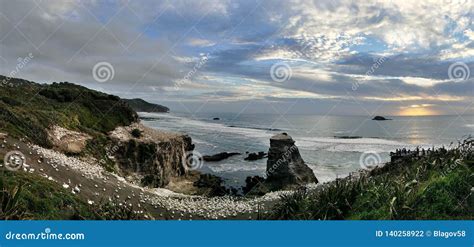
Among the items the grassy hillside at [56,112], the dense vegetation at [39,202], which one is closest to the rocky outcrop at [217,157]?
the grassy hillside at [56,112]

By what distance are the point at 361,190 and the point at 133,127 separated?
31.2m

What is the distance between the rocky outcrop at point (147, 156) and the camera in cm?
3322

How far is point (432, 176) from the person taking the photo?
13.2 m

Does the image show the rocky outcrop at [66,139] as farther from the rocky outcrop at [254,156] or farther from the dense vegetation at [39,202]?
the rocky outcrop at [254,156]

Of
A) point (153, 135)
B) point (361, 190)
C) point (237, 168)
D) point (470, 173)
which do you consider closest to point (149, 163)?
point (153, 135)

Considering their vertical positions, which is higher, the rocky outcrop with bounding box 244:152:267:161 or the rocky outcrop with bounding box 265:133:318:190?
the rocky outcrop with bounding box 244:152:267:161

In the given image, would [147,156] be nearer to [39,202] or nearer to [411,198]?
[39,202]

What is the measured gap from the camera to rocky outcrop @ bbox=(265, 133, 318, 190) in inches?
1373

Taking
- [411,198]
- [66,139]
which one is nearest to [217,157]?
Result: [66,139]

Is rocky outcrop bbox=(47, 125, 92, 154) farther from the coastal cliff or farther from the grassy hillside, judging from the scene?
the grassy hillside

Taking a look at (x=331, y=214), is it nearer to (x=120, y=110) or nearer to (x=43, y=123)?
(x=43, y=123)

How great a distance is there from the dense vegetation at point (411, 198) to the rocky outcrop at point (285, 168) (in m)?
19.7

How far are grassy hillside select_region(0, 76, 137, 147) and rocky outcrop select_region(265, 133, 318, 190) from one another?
1591 cm

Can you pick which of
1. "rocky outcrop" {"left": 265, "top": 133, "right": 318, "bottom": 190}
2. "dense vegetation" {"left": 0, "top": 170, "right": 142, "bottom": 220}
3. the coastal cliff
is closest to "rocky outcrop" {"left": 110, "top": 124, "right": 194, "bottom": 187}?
the coastal cliff
